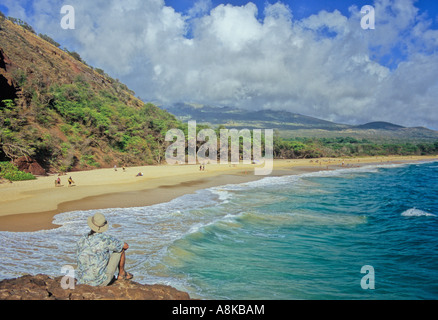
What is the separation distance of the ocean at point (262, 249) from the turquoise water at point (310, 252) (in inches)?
1.2

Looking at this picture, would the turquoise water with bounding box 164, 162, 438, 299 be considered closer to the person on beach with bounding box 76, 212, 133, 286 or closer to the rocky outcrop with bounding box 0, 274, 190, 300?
the rocky outcrop with bounding box 0, 274, 190, 300

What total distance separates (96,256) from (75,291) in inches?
22.7

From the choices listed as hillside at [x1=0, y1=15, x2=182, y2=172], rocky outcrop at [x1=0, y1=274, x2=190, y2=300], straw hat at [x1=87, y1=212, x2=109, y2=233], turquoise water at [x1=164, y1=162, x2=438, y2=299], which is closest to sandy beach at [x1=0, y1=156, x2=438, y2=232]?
hillside at [x1=0, y1=15, x2=182, y2=172]

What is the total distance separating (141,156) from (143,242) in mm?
27820

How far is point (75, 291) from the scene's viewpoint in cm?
405

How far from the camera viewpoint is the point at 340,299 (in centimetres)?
598

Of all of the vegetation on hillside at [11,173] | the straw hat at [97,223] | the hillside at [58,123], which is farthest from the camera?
the hillside at [58,123]

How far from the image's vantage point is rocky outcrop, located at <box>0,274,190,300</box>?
12.2ft

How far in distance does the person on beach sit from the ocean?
64.9 inches

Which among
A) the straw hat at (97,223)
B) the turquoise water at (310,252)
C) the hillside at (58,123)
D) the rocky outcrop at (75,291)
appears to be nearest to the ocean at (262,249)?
the turquoise water at (310,252)

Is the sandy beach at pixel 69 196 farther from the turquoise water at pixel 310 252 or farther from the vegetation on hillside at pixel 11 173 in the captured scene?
the turquoise water at pixel 310 252

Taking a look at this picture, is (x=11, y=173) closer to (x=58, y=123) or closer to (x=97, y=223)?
(x=58, y=123)

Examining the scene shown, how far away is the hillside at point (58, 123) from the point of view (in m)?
21.6

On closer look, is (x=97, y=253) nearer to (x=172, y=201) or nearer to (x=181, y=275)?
(x=181, y=275)
